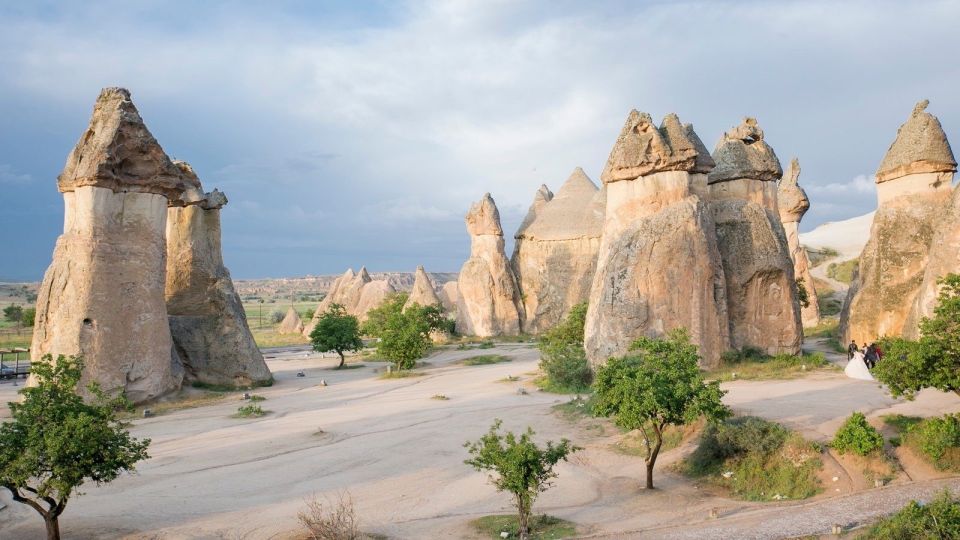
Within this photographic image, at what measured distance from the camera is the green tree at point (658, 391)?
9.95 m

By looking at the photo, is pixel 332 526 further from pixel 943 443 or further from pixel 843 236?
pixel 843 236

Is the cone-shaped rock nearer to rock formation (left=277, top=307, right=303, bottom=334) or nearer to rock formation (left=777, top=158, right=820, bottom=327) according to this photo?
rock formation (left=277, top=307, right=303, bottom=334)

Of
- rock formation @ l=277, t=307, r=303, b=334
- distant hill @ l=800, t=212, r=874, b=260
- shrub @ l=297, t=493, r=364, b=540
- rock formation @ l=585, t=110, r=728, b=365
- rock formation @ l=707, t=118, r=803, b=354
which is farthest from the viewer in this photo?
distant hill @ l=800, t=212, r=874, b=260

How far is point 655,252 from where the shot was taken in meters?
18.5

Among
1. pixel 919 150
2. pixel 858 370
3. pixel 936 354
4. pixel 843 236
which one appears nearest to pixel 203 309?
pixel 858 370

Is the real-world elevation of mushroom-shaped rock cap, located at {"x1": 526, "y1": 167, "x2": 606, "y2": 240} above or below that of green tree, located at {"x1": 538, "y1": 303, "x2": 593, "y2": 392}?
above

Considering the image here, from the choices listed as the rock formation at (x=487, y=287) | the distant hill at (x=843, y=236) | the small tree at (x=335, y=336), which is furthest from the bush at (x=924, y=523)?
the distant hill at (x=843, y=236)

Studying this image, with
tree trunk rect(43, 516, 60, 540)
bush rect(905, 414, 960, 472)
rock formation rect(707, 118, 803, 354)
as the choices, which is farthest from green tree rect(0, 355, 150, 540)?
rock formation rect(707, 118, 803, 354)

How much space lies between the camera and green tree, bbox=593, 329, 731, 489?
995cm

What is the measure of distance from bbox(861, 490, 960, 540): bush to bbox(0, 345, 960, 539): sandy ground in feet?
2.87

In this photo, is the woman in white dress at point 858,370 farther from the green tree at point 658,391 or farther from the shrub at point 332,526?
the shrub at point 332,526

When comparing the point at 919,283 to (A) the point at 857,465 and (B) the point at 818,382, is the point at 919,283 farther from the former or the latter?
(A) the point at 857,465

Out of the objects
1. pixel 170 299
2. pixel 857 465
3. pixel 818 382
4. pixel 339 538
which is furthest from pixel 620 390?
pixel 170 299

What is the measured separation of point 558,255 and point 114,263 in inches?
1156
